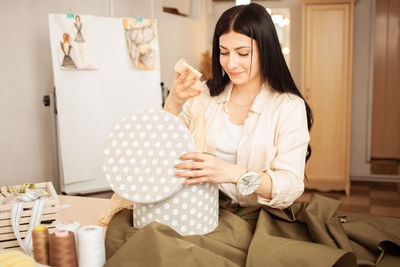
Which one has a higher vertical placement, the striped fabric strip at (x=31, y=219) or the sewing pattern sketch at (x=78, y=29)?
the sewing pattern sketch at (x=78, y=29)

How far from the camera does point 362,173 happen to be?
4879mm

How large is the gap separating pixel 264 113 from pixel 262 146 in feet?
0.38

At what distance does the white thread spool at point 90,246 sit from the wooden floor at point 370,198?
2563mm

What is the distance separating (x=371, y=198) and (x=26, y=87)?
10.7 ft

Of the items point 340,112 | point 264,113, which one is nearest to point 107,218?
point 264,113

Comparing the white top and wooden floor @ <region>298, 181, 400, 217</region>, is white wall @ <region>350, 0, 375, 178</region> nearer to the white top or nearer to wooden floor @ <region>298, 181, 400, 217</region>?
wooden floor @ <region>298, 181, 400, 217</region>

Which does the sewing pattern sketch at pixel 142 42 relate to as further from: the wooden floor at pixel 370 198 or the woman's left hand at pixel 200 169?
the woman's left hand at pixel 200 169

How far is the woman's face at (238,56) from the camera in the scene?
135 cm

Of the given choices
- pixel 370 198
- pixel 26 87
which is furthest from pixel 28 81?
pixel 370 198

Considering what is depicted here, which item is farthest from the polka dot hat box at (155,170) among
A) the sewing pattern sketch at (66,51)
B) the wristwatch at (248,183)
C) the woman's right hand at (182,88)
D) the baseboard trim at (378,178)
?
the baseboard trim at (378,178)

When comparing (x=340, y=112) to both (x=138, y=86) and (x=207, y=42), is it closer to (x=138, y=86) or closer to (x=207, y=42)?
(x=207, y=42)

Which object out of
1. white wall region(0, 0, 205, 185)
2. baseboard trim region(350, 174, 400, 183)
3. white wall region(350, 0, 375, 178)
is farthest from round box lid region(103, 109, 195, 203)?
baseboard trim region(350, 174, 400, 183)

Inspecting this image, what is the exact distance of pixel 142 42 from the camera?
327cm

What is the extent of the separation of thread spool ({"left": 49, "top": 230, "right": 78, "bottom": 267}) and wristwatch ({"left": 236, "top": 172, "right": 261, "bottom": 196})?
450mm
